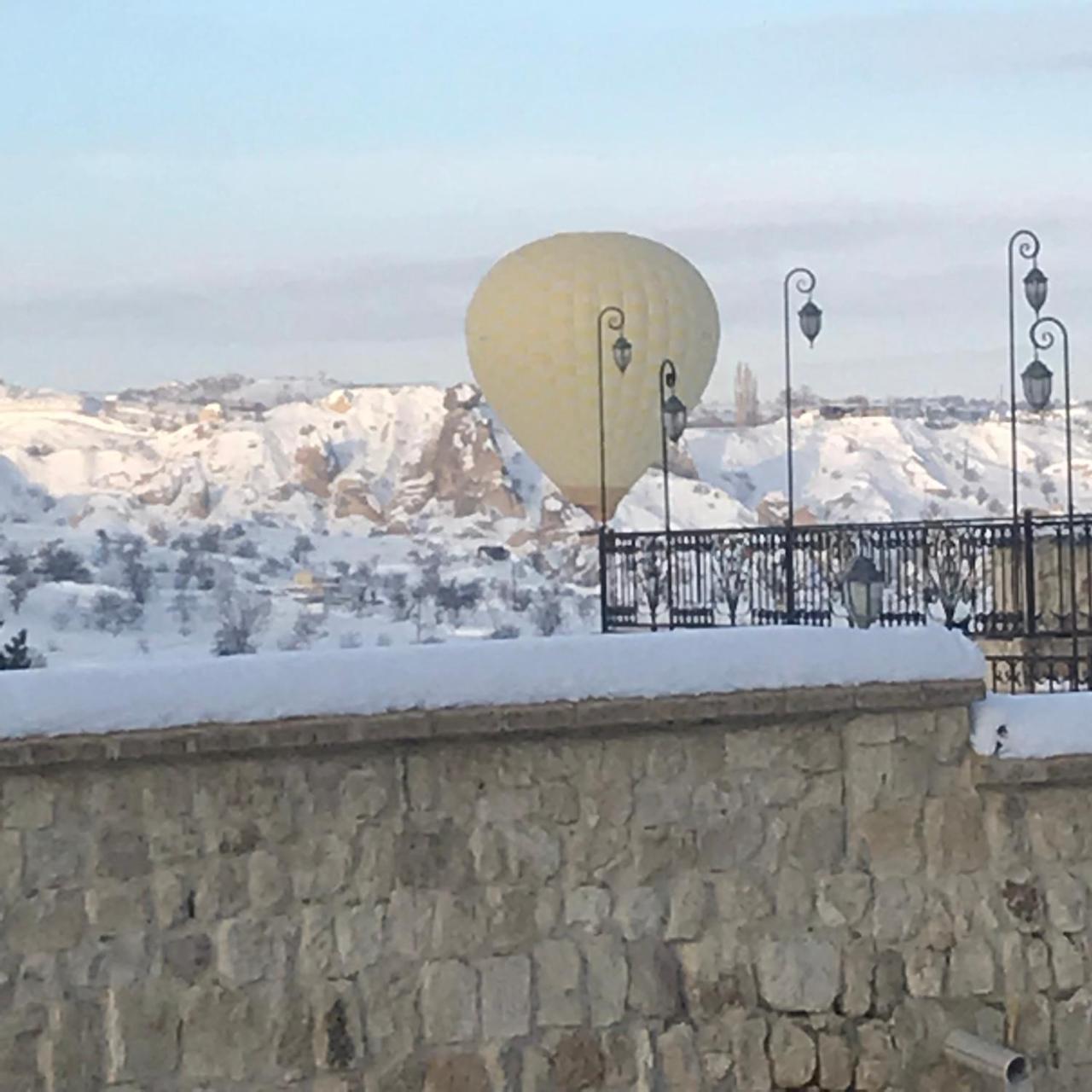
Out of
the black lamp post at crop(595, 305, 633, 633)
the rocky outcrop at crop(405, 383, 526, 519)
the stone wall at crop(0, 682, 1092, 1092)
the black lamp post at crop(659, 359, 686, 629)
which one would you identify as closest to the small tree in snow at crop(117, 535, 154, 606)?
the rocky outcrop at crop(405, 383, 526, 519)

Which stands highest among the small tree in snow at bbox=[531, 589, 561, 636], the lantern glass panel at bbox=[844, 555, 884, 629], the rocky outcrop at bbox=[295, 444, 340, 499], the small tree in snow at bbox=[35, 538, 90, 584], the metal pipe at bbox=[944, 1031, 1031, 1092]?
the rocky outcrop at bbox=[295, 444, 340, 499]

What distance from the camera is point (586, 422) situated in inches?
993

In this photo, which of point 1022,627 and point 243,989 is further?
point 1022,627

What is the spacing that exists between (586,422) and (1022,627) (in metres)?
12.1

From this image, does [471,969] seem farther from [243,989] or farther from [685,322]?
[685,322]

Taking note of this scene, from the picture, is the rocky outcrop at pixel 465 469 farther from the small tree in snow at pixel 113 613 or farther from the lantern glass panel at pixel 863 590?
the lantern glass panel at pixel 863 590

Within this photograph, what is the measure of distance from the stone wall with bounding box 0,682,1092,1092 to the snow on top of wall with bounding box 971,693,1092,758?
0.07 meters

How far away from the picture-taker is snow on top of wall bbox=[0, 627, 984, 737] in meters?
5.80

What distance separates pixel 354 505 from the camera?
81.5 m

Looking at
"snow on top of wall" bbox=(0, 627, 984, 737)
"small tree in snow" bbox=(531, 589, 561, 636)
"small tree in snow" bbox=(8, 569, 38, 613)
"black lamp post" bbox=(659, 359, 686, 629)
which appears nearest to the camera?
"snow on top of wall" bbox=(0, 627, 984, 737)

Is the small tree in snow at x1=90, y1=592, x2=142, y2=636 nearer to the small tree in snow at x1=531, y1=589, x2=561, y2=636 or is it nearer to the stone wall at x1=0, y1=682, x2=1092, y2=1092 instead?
the small tree in snow at x1=531, y1=589, x2=561, y2=636

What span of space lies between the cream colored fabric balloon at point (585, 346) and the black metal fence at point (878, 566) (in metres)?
9.15

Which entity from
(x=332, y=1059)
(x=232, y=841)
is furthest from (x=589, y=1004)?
(x=232, y=841)

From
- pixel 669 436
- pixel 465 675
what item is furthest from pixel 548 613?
pixel 465 675
